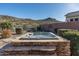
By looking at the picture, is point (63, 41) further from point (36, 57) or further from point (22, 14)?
point (22, 14)

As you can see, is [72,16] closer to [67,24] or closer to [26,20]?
[67,24]

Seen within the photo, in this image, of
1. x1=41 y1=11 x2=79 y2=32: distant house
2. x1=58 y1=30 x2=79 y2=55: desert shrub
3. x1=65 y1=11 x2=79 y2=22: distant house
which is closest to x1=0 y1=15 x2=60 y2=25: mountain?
x1=41 y1=11 x2=79 y2=32: distant house

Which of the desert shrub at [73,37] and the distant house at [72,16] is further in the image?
the distant house at [72,16]

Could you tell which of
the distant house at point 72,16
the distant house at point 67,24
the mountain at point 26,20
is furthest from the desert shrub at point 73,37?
the mountain at point 26,20

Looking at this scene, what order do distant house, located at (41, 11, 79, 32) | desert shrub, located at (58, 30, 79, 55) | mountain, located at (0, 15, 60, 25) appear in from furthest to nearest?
1. distant house, located at (41, 11, 79, 32)
2. mountain, located at (0, 15, 60, 25)
3. desert shrub, located at (58, 30, 79, 55)

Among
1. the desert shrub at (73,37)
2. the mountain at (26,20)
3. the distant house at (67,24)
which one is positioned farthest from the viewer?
the distant house at (67,24)

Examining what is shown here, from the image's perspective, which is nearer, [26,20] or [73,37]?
[73,37]

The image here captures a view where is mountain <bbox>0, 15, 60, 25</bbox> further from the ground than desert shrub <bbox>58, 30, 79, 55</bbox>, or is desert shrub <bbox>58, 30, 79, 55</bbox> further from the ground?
mountain <bbox>0, 15, 60, 25</bbox>

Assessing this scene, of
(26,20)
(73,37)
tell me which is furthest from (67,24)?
(26,20)

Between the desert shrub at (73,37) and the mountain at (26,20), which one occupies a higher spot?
the mountain at (26,20)

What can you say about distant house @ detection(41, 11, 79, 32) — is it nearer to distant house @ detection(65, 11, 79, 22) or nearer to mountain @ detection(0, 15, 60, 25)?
distant house @ detection(65, 11, 79, 22)

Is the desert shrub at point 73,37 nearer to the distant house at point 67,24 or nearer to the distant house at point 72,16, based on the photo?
the distant house at point 67,24

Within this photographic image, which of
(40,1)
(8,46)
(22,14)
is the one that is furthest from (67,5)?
(8,46)

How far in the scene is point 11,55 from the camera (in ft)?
26.3
